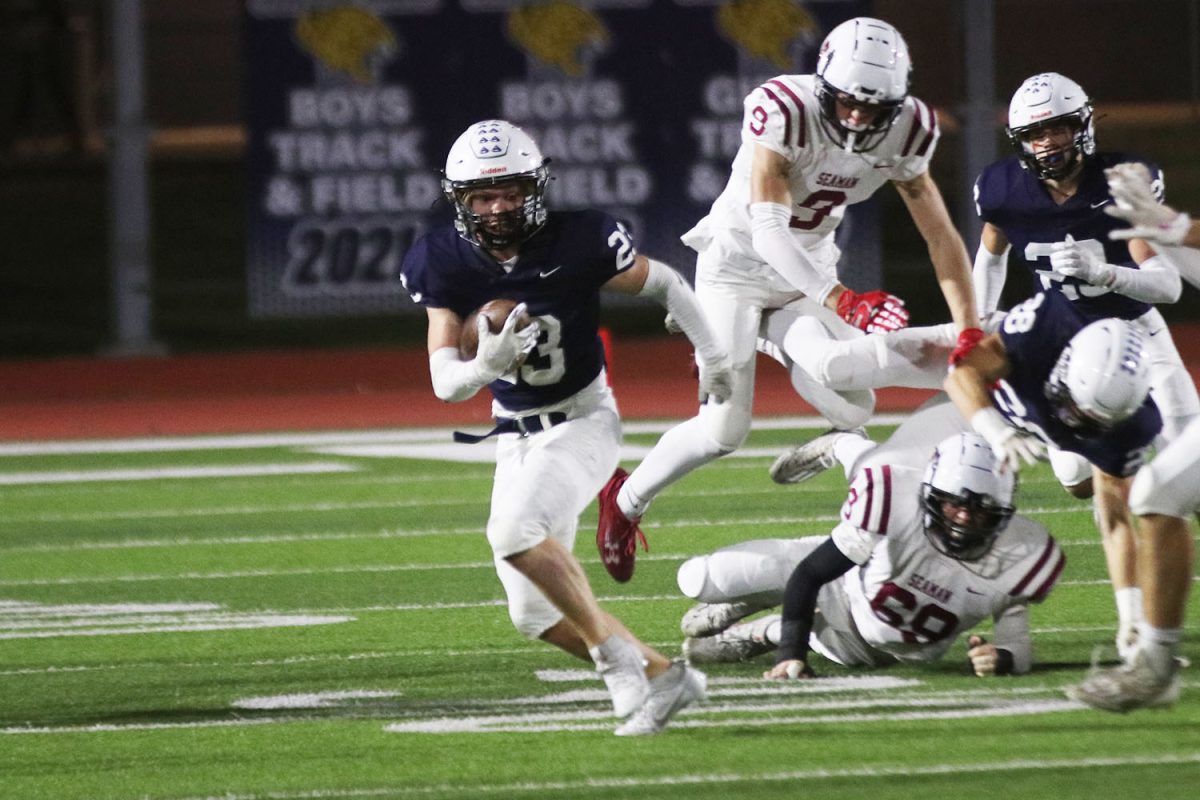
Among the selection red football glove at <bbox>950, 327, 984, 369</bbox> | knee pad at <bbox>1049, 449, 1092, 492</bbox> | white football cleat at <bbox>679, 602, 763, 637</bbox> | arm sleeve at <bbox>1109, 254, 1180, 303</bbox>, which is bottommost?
white football cleat at <bbox>679, 602, 763, 637</bbox>

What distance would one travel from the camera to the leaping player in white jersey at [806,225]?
598 centimetres

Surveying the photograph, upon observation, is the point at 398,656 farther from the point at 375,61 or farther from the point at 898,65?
the point at 375,61

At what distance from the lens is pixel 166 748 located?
197 inches

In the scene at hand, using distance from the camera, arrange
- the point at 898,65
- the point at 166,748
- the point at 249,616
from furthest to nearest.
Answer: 1. the point at 249,616
2. the point at 898,65
3. the point at 166,748

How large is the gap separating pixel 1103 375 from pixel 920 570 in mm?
833

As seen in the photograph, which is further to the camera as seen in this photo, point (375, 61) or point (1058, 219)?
point (375, 61)

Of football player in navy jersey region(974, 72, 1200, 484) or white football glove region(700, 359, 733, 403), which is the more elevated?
football player in navy jersey region(974, 72, 1200, 484)

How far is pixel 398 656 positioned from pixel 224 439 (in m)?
6.14

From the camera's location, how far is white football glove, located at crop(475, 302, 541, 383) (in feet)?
15.8

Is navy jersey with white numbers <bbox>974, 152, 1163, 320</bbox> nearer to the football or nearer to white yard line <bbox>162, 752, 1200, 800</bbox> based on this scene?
the football

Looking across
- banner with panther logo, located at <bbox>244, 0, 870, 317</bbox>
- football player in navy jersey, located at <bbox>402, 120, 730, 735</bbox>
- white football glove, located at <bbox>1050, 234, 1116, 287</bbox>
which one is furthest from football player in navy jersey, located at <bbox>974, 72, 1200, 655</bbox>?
banner with panther logo, located at <bbox>244, 0, 870, 317</bbox>

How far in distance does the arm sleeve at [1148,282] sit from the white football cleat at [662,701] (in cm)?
196

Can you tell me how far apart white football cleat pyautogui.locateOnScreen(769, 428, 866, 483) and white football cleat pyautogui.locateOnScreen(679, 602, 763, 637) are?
893mm

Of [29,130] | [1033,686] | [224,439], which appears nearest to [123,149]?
[224,439]
